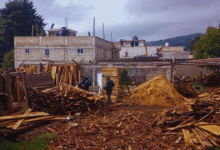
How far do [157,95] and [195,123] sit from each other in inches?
259

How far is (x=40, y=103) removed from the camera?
10117 millimetres

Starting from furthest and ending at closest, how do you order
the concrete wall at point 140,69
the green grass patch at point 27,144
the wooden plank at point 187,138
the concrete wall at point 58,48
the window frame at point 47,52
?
the window frame at point 47,52 < the concrete wall at point 58,48 < the concrete wall at point 140,69 < the wooden plank at point 187,138 < the green grass patch at point 27,144

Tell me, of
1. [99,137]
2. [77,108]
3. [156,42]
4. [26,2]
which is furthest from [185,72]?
[156,42]

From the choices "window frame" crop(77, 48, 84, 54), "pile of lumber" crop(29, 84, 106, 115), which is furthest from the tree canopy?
"pile of lumber" crop(29, 84, 106, 115)

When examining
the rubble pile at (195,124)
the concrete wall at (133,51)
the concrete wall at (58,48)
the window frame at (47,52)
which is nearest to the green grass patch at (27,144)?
the rubble pile at (195,124)

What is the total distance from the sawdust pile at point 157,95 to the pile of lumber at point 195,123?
5181mm

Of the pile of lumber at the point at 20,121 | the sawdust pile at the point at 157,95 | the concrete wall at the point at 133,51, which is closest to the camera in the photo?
the pile of lumber at the point at 20,121

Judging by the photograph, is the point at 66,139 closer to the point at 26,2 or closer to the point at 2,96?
the point at 2,96

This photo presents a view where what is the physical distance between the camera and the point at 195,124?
7301 millimetres

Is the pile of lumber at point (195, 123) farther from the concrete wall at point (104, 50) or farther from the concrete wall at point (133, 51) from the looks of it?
the concrete wall at point (133, 51)

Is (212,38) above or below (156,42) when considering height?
below

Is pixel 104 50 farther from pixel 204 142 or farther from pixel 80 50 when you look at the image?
pixel 204 142

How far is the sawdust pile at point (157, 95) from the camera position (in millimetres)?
13742

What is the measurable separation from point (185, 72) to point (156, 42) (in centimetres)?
7281
